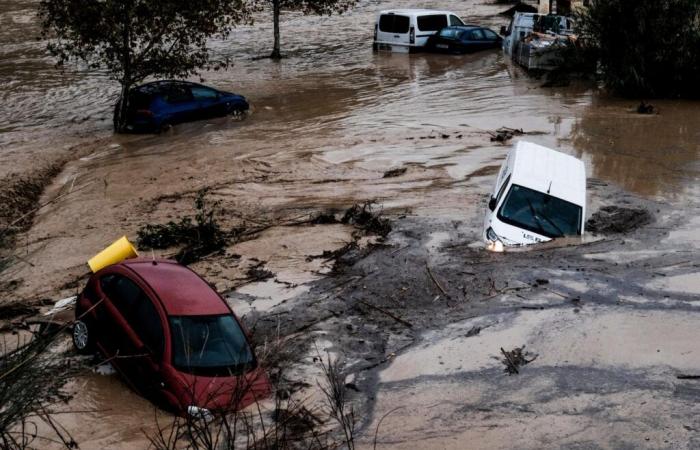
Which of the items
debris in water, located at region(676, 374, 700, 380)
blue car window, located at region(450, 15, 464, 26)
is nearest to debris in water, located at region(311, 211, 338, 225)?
debris in water, located at region(676, 374, 700, 380)

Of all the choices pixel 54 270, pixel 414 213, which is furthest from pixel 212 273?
pixel 414 213

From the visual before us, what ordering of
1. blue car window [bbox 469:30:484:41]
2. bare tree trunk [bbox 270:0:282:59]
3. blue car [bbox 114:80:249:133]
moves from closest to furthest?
blue car [bbox 114:80:249:133] → blue car window [bbox 469:30:484:41] → bare tree trunk [bbox 270:0:282:59]

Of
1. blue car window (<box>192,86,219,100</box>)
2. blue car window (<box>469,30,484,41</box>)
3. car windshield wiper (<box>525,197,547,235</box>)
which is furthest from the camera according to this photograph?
blue car window (<box>469,30,484,41</box>)

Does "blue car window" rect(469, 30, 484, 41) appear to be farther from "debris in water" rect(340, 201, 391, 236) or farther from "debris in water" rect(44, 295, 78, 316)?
"debris in water" rect(44, 295, 78, 316)

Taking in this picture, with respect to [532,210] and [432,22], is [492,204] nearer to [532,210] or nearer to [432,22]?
[532,210]

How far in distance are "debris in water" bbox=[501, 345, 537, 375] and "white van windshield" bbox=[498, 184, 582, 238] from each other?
321cm

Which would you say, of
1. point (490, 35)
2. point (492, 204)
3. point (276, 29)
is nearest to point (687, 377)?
point (492, 204)

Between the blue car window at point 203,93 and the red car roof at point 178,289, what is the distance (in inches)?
528

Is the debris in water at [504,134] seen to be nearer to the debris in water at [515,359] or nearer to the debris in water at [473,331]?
the debris in water at [473,331]

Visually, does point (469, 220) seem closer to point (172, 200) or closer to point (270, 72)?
point (172, 200)

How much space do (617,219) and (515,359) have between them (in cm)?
585

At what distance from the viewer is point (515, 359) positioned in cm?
1042

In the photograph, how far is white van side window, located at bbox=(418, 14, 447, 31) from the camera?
33.0 m

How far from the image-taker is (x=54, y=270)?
13812 mm
